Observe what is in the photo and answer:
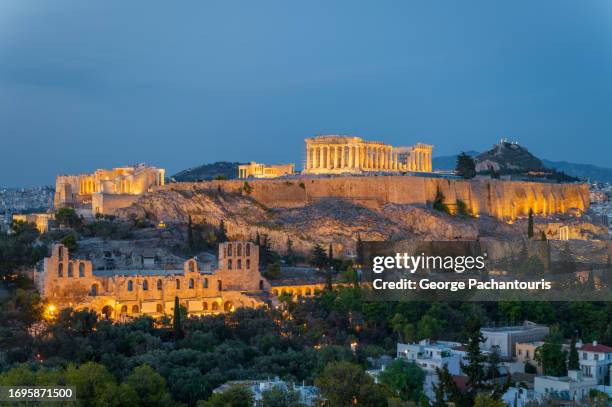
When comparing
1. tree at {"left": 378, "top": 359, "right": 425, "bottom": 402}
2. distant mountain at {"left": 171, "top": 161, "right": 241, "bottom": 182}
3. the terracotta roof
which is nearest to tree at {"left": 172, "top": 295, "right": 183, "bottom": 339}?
tree at {"left": 378, "top": 359, "right": 425, "bottom": 402}

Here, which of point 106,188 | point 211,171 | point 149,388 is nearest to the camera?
point 149,388

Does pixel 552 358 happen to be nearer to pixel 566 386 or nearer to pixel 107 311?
pixel 566 386

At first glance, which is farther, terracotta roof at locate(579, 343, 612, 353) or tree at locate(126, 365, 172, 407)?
terracotta roof at locate(579, 343, 612, 353)

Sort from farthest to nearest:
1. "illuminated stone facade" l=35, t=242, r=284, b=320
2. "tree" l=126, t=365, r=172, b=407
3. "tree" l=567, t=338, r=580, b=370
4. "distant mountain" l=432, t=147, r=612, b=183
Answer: "distant mountain" l=432, t=147, r=612, b=183, "illuminated stone facade" l=35, t=242, r=284, b=320, "tree" l=567, t=338, r=580, b=370, "tree" l=126, t=365, r=172, b=407

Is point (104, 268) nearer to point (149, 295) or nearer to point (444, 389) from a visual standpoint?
point (149, 295)

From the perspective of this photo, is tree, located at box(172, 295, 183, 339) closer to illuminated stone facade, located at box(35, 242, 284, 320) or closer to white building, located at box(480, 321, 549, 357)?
illuminated stone facade, located at box(35, 242, 284, 320)

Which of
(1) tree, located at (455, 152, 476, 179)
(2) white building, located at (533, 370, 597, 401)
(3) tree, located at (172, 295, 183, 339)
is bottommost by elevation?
(2) white building, located at (533, 370, 597, 401)

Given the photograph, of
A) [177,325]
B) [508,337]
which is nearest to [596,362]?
[508,337]

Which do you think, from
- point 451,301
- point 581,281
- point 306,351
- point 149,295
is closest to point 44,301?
point 149,295
